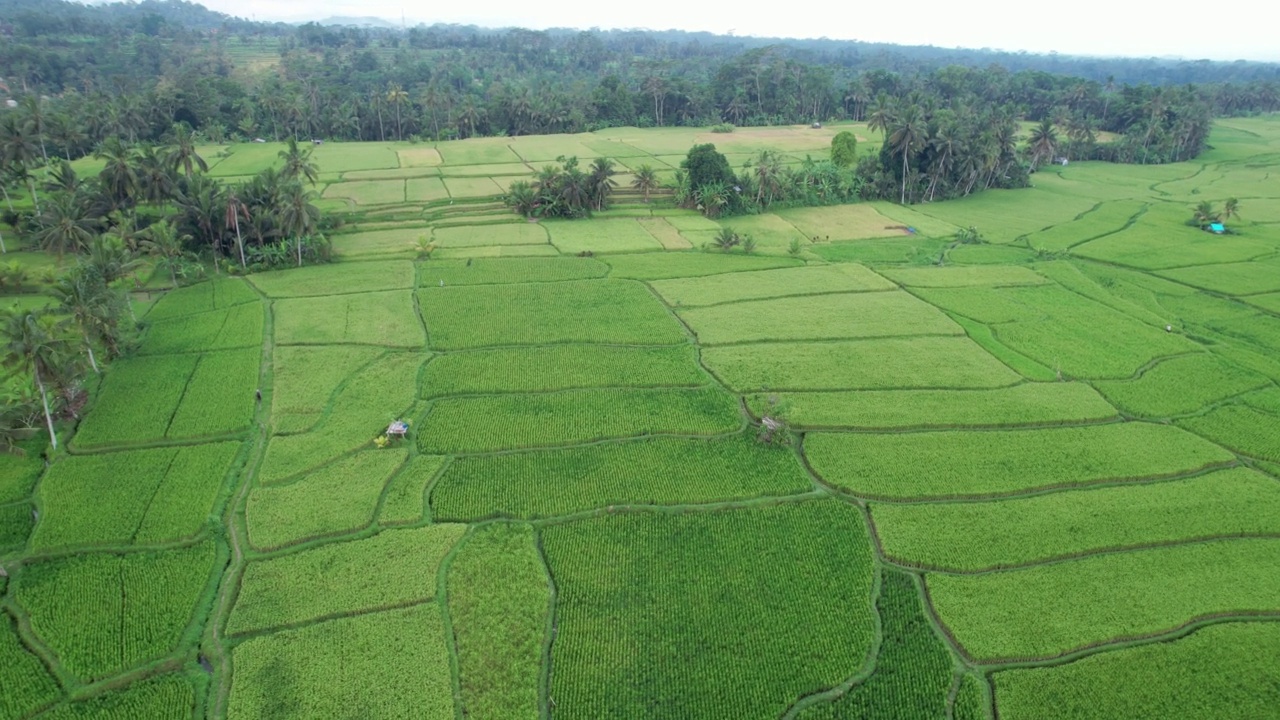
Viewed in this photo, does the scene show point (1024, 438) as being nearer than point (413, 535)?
No

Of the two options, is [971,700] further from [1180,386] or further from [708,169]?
[708,169]

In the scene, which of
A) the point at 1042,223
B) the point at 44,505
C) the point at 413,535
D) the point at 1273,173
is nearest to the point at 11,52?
the point at 44,505

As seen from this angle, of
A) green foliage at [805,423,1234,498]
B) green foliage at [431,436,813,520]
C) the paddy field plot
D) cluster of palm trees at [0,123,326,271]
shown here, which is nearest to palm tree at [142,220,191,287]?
cluster of palm trees at [0,123,326,271]

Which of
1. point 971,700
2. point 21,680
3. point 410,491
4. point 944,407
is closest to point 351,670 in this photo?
point 410,491

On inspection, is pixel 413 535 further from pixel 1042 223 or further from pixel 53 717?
pixel 1042 223

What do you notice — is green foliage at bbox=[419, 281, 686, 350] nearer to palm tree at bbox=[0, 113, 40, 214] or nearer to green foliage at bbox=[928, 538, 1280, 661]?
green foliage at bbox=[928, 538, 1280, 661]

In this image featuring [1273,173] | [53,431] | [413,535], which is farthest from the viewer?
[1273,173]

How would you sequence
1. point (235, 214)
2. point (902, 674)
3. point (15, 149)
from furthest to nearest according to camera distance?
point (15, 149), point (235, 214), point (902, 674)
